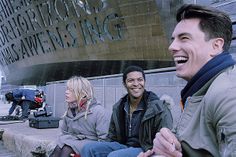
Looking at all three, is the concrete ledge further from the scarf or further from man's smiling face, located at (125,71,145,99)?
the scarf

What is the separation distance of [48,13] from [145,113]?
54.7ft

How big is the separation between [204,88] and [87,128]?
2.66 meters

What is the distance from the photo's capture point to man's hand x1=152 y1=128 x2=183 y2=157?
4.65 ft

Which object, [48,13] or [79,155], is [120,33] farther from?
[79,155]

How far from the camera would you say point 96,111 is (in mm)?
3918

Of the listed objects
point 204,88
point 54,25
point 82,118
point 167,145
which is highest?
point 54,25

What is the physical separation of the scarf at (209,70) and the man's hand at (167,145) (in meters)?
0.21

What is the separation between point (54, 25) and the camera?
18.8m

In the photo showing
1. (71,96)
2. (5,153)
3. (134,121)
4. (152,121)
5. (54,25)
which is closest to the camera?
(152,121)

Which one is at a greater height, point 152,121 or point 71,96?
point 71,96

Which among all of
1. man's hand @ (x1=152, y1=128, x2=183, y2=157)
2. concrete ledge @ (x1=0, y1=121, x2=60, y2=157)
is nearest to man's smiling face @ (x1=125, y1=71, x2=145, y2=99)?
man's hand @ (x1=152, y1=128, x2=183, y2=157)

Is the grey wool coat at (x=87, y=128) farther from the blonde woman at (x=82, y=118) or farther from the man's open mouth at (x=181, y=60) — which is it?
the man's open mouth at (x=181, y=60)

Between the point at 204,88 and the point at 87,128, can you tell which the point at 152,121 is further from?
the point at 204,88

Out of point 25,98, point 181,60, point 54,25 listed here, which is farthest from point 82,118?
point 54,25
